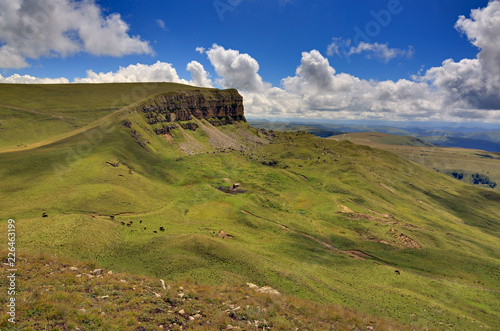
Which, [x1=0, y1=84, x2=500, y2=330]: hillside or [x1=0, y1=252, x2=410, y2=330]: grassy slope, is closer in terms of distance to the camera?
[x1=0, y1=252, x2=410, y2=330]: grassy slope

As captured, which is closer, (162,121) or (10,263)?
(10,263)

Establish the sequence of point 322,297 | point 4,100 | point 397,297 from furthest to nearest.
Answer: point 4,100
point 397,297
point 322,297

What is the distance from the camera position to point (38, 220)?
48750 millimetres

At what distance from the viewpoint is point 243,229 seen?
74.8 metres

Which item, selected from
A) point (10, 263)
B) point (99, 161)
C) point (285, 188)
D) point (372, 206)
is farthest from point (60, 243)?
point (372, 206)

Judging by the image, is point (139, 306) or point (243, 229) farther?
point (243, 229)

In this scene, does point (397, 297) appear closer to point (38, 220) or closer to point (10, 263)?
point (10, 263)

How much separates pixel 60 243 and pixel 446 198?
9381 inches

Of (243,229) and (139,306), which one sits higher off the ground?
(139,306)

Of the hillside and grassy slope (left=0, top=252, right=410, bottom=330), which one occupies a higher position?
grassy slope (left=0, top=252, right=410, bottom=330)

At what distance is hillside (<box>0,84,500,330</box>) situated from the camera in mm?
42875

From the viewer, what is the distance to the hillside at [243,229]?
141 feet

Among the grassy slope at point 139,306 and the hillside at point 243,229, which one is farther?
the hillside at point 243,229

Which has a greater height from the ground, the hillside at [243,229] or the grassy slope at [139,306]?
the grassy slope at [139,306]
